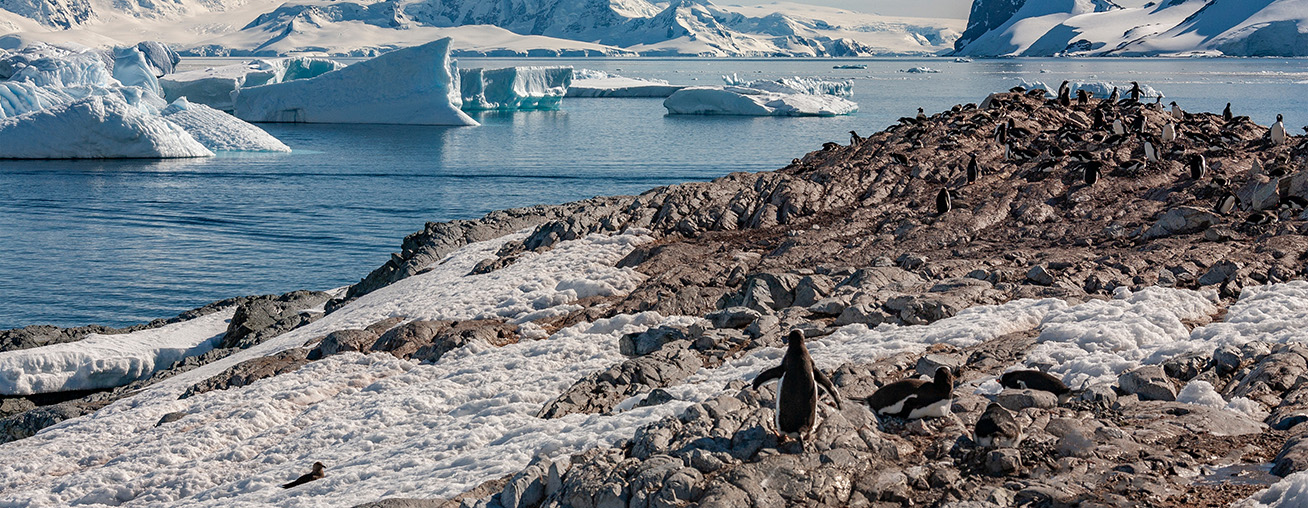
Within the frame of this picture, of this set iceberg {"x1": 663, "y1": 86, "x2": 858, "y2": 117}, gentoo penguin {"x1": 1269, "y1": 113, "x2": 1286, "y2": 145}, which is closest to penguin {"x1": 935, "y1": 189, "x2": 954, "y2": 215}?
gentoo penguin {"x1": 1269, "y1": 113, "x2": 1286, "y2": 145}

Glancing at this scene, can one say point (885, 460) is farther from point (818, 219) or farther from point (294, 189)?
point (294, 189)

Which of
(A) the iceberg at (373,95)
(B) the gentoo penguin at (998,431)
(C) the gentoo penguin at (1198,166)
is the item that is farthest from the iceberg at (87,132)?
(B) the gentoo penguin at (998,431)

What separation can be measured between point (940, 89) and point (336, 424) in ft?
363

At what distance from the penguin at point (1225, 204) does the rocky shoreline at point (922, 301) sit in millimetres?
331

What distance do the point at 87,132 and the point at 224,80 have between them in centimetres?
2834

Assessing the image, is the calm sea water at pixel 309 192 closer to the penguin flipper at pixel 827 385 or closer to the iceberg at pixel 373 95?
the iceberg at pixel 373 95

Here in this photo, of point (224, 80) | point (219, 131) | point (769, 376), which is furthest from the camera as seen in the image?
point (224, 80)

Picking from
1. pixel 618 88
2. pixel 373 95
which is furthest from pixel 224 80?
pixel 618 88

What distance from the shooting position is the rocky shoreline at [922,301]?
736 cm

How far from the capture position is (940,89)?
375 ft

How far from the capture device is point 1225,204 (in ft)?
47.2

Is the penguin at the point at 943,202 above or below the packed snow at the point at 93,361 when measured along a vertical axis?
above

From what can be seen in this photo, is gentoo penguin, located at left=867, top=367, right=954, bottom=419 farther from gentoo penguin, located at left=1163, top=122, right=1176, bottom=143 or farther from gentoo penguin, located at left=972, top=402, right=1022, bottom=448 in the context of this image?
gentoo penguin, located at left=1163, top=122, right=1176, bottom=143

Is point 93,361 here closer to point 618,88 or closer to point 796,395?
point 796,395
